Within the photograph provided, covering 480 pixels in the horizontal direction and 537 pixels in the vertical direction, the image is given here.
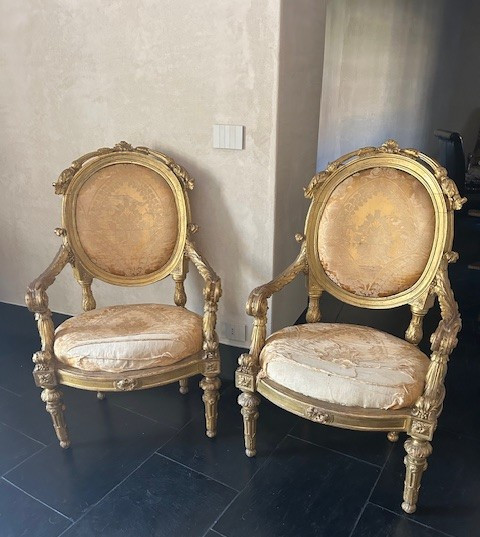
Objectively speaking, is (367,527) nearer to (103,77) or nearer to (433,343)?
(433,343)

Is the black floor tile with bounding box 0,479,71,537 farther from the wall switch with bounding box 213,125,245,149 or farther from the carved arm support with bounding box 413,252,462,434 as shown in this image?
the wall switch with bounding box 213,125,245,149

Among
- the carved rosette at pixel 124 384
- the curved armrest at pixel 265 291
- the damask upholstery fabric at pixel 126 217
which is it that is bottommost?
the carved rosette at pixel 124 384

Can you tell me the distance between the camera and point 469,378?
2.28 metres

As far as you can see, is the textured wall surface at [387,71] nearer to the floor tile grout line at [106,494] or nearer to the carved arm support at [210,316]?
the carved arm support at [210,316]

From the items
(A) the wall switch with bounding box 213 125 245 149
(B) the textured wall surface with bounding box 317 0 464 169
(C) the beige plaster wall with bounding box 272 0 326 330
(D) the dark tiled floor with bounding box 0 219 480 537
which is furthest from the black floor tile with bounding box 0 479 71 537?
(B) the textured wall surface with bounding box 317 0 464 169

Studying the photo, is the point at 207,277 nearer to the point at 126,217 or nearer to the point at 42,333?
the point at 126,217

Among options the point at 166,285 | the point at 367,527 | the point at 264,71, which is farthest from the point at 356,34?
the point at 367,527

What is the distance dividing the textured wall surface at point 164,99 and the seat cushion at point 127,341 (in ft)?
1.56

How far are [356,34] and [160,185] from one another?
325 centimetres

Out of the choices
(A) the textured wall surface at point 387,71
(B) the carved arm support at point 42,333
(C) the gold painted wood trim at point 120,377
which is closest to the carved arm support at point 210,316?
(C) the gold painted wood trim at point 120,377

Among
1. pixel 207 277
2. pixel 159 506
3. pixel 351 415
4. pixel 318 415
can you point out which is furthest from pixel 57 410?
pixel 351 415

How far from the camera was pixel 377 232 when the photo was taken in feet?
5.76

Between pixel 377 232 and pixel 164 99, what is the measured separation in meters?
1.07

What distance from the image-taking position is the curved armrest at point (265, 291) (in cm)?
164
